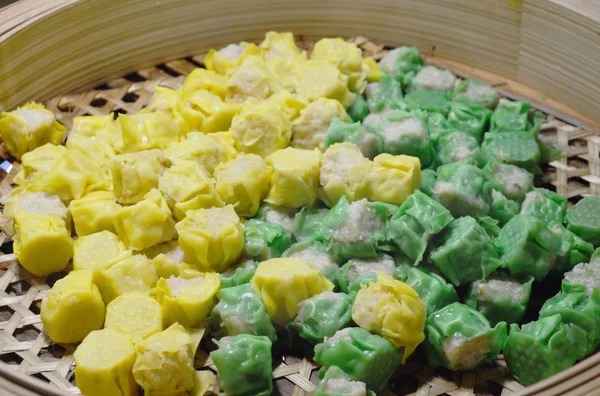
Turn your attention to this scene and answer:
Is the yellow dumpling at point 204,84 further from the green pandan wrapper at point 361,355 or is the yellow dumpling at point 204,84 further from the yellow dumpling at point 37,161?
the green pandan wrapper at point 361,355

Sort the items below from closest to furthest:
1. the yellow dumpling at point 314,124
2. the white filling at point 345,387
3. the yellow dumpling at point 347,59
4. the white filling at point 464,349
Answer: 1. the white filling at point 345,387
2. the white filling at point 464,349
3. the yellow dumpling at point 314,124
4. the yellow dumpling at point 347,59

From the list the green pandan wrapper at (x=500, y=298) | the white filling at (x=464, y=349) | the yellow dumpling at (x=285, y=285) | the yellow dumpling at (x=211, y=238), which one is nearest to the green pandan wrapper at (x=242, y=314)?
the yellow dumpling at (x=285, y=285)

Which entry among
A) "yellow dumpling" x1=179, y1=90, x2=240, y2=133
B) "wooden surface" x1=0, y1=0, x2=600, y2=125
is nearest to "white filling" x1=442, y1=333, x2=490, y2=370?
"yellow dumpling" x1=179, y1=90, x2=240, y2=133

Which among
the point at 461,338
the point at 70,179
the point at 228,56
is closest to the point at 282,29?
the point at 228,56

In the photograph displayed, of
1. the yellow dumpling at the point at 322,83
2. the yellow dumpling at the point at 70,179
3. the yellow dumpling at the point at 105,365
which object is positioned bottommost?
the yellow dumpling at the point at 105,365

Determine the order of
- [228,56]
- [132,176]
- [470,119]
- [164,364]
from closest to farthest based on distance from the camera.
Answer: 1. [164,364]
2. [132,176]
3. [470,119]
4. [228,56]

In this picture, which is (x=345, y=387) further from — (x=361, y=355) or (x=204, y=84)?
(x=204, y=84)
